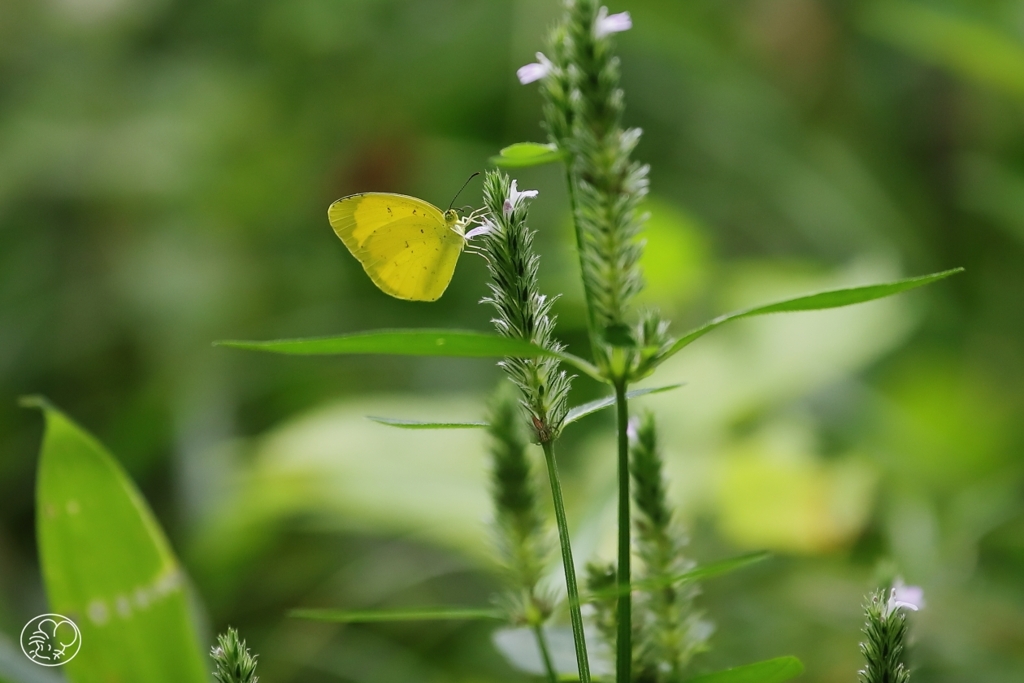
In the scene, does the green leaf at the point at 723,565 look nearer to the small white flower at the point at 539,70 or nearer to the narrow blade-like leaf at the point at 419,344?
the narrow blade-like leaf at the point at 419,344

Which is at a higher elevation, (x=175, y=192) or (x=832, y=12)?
(x=832, y=12)

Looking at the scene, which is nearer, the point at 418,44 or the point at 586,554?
the point at 586,554

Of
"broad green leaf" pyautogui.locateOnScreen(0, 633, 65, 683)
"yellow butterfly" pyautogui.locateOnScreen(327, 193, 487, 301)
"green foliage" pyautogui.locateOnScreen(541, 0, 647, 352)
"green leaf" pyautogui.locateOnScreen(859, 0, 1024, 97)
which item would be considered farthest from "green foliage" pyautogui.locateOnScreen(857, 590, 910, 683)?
"green leaf" pyautogui.locateOnScreen(859, 0, 1024, 97)

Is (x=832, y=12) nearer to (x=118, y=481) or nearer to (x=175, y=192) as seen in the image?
(x=175, y=192)

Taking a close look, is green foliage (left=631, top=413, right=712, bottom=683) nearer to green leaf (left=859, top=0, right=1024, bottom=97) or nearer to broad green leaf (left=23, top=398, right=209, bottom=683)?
broad green leaf (left=23, top=398, right=209, bottom=683)

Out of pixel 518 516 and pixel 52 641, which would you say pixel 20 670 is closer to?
pixel 52 641

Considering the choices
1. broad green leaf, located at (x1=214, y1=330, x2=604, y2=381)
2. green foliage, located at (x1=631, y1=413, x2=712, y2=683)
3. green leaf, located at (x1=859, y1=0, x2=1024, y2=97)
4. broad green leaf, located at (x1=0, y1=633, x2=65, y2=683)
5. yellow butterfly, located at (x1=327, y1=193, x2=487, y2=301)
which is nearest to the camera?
broad green leaf, located at (x1=214, y1=330, x2=604, y2=381)

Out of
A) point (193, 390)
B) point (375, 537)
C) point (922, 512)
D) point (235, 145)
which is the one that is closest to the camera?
point (922, 512)

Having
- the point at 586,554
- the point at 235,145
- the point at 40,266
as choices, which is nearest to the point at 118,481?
the point at 586,554
